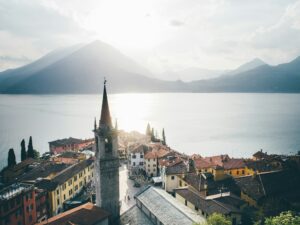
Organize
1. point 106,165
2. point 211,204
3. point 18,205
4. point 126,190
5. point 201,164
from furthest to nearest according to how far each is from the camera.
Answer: point 201,164
point 126,190
point 211,204
point 18,205
point 106,165

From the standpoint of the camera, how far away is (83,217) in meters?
35.3

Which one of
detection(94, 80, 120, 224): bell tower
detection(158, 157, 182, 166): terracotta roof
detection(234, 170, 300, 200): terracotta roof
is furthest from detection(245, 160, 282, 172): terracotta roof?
detection(94, 80, 120, 224): bell tower

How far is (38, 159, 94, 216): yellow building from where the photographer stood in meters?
49.6

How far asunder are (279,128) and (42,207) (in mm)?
172119

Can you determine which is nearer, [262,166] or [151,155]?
[262,166]

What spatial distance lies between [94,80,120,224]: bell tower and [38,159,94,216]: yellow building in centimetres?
1305

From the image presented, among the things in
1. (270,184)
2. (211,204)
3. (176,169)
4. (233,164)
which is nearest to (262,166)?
(233,164)

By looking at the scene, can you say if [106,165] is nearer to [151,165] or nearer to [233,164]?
[151,165]

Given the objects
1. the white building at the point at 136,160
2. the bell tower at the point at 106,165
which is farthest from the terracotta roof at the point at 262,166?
the bell tower at the point at 106,165

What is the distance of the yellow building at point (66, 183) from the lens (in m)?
49.6

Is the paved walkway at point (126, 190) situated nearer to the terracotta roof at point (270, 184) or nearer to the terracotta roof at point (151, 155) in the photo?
the terracotta roof at point (151, 155)

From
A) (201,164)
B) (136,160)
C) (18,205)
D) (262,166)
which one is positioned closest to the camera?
(18,205)

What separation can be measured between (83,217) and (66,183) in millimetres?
20479

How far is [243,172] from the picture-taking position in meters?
64.8
